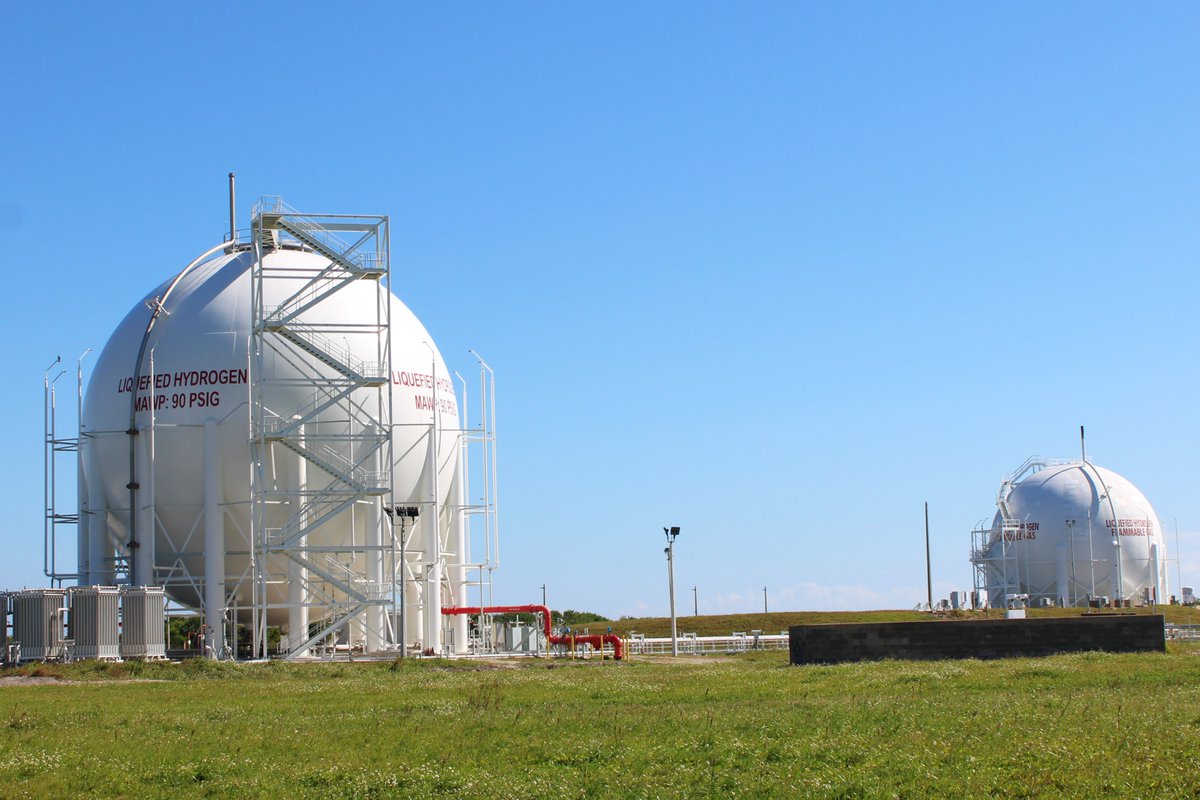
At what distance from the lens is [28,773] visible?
1905 centimetres

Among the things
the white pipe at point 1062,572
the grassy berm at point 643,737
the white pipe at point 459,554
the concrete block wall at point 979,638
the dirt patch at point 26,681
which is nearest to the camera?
the grassy berm at point 643,737

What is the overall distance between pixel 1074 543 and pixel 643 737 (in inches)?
3326

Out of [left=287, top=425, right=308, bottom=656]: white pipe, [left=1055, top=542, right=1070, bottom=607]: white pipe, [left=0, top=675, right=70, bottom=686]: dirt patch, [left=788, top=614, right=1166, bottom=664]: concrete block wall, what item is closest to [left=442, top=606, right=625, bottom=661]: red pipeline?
[left=287, top=425, right=308, bottom=656]: white pipe

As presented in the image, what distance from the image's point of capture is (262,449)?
50281 millimetres

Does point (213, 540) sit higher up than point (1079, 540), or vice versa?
point (213, 540)

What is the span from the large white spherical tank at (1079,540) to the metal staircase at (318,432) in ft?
198

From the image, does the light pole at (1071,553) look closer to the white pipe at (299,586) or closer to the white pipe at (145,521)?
the white pipe at (299,586)

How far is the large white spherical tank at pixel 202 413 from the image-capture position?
51.5 meters

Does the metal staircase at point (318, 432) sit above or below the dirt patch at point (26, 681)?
above

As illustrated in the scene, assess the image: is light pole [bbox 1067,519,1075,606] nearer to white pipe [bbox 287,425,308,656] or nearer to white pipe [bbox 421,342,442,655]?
white pipe [bbox 421,342,442,655]

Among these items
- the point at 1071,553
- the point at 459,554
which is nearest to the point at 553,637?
the point at 459,554

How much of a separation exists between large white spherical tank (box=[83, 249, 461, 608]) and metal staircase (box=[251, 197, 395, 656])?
0.50 ft

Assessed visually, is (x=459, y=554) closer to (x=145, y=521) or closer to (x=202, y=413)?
(x=202, y=413)

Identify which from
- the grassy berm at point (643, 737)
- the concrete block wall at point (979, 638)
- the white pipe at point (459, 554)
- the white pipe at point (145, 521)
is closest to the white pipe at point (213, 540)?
the white pipe at point (145, 521)
